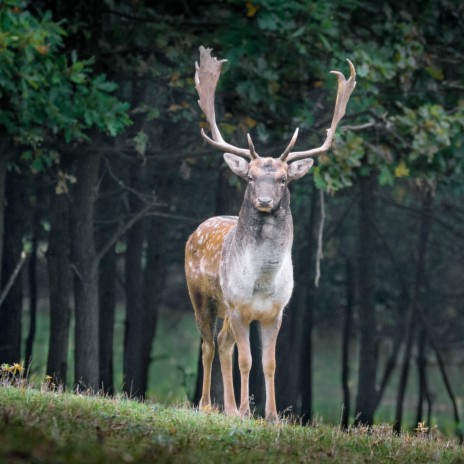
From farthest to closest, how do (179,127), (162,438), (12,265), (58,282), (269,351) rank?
1. (12,265)
2. (179,127)
3. (58,282)
4. (269,351)
5. (162,438)

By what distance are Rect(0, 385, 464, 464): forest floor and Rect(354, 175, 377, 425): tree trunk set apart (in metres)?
9.56

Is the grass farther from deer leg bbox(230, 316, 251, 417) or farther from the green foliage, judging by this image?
deer leg bbox(230, 316, 251, 417)

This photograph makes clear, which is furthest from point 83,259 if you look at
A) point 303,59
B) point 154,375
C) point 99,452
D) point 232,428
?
point 154,375

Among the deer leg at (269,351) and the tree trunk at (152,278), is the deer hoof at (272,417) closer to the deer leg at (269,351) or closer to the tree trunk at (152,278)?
the deer leg at (269,351)

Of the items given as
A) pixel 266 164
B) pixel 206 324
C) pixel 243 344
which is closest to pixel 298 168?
pixel 266 164

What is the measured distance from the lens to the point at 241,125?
53.1 feet

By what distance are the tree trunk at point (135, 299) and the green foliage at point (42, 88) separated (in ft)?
14.6

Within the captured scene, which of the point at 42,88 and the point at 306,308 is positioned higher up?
the point at 42,88

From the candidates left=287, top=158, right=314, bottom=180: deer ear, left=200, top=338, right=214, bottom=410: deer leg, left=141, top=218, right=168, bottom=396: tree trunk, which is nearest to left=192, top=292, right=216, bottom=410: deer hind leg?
left=200, top=338, right=214, bottom=410: deer leg

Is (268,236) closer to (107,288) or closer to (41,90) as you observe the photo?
(41,90)

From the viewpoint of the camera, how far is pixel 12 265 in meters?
19.4

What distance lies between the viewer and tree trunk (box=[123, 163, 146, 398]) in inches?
778

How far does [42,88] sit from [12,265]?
5332mm

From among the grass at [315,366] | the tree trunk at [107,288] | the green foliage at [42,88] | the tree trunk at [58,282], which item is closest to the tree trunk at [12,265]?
the tree trunk at [58,282]
